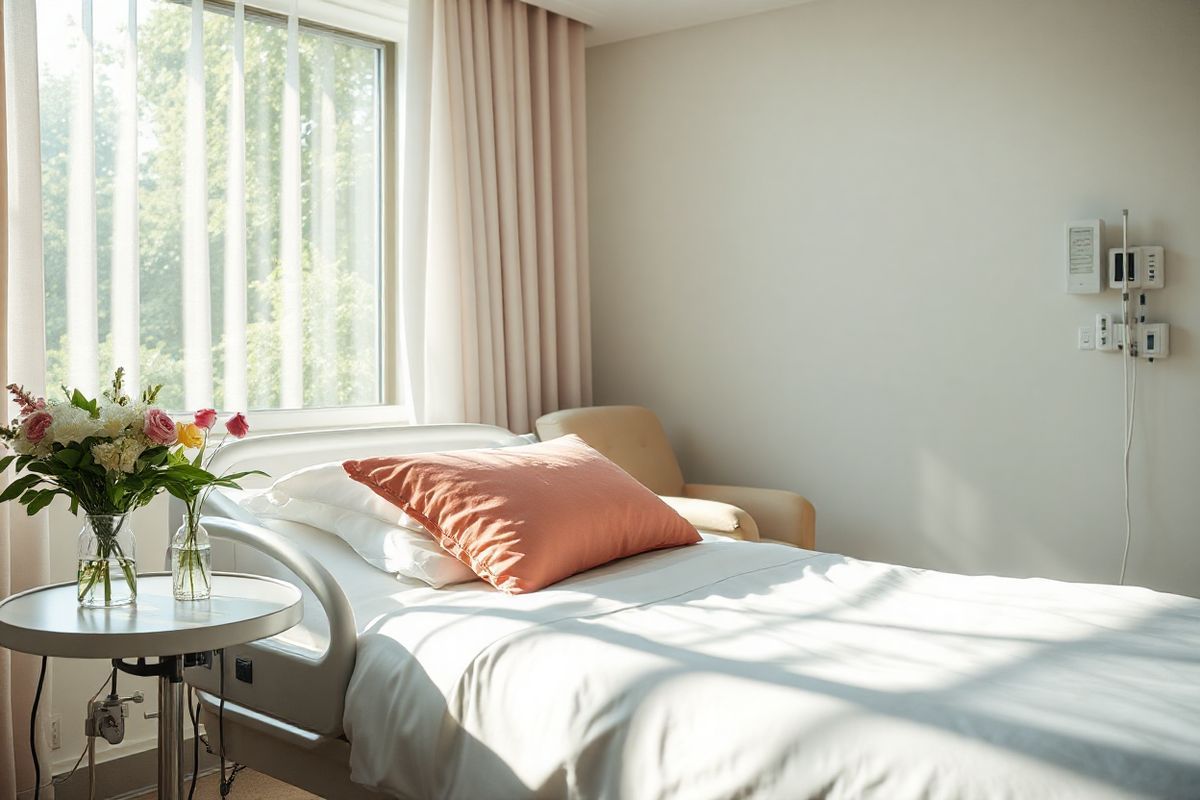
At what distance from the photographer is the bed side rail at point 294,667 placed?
2.00 metres

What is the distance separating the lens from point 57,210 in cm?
277

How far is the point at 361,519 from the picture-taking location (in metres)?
2.49

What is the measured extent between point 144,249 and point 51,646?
1557 millimetres

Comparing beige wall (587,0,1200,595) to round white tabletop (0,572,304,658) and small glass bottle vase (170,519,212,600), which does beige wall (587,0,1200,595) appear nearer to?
round white tabletop (0,572,304,658)

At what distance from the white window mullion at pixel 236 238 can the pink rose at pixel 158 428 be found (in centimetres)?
120

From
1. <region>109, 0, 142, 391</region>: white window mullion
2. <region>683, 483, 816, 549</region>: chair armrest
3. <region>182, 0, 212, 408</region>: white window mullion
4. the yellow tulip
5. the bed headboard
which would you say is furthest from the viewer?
<region>683, 483, 816, 549</region>: chair armrest

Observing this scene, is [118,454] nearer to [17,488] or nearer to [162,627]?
[17,488]

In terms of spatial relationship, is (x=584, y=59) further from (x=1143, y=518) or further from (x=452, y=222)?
(x=1143, y=518)

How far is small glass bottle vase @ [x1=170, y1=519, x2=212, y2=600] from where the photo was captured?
6.70 ft

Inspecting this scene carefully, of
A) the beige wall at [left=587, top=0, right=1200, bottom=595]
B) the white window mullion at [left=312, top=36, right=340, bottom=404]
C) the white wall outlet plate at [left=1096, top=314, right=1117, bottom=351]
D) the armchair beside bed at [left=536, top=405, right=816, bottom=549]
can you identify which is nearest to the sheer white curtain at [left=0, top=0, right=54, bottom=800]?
the white window mullion at [left=312, top=36, right=340, bottom=404]

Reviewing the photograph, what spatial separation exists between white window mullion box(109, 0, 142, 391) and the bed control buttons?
3.41ft

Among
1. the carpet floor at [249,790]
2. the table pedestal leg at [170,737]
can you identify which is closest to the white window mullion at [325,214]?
the carpet floor at [249,790]

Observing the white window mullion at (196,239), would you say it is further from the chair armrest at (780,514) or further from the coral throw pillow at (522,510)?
the chair armrest at (780,514)

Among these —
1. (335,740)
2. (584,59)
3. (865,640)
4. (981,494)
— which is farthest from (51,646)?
(584,59)
